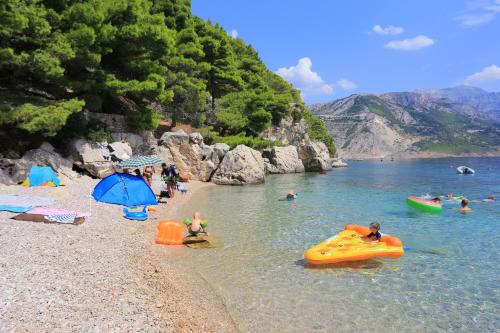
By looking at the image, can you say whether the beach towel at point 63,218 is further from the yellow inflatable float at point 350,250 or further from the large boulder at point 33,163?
the large boulder at point 33,163

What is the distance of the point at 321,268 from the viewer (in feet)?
33.1

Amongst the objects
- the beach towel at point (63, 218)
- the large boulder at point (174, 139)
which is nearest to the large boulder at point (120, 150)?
the large boulder at point (174, 139)

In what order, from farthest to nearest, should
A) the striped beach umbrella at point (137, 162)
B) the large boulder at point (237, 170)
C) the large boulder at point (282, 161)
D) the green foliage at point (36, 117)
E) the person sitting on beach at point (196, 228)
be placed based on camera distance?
the large boulder at point (282, 161)
the large boulder at point (237, 170)
the striped beach umbrella at point (137, 162)
the green foliage at point (36, 117)
the person sitting on beach at point (196, 228)

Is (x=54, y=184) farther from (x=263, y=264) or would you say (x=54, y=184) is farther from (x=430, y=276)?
(x=430, y=276)

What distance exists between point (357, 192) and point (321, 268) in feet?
64.1

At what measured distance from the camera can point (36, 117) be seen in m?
18.0

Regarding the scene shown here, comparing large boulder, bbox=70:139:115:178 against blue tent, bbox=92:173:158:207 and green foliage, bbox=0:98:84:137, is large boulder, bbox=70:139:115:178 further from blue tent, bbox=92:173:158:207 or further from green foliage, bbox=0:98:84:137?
blue tent, bbox=92:173:158:207

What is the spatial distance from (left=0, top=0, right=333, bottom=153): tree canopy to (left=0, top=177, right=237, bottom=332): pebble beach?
1054 centimetres

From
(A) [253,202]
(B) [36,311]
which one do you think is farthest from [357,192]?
(B) [36,311]

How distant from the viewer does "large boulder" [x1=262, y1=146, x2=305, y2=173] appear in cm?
4650

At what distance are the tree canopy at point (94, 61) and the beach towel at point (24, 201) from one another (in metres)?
5.73

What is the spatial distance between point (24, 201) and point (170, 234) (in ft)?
17.9

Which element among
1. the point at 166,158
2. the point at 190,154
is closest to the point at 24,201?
the point at 166,158

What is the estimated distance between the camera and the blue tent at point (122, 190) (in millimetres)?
16453
